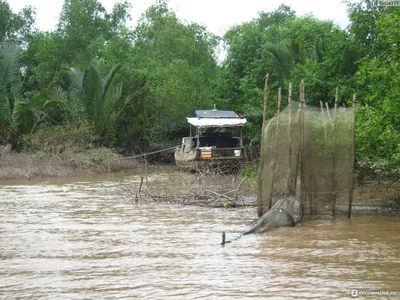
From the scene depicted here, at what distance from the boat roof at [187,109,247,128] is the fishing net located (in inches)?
440

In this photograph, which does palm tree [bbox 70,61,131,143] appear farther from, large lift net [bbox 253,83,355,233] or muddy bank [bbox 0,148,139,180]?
large lift net [bbox 253,83,355,233]

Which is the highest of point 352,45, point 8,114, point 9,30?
point 9,30

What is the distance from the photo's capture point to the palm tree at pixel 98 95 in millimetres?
27953

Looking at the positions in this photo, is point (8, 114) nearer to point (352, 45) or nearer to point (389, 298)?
point (352, 45)

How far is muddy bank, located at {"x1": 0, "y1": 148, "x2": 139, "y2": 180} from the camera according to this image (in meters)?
22.4

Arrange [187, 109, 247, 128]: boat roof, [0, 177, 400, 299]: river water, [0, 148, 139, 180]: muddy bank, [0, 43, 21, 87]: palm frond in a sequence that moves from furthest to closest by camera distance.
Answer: [0, 43, 21, 87]: palm frond, [187, 109, 247, 128]: boat roof, [0, 148, 139, 180]: muddy bank, [0, 177, 400, 299]: river water

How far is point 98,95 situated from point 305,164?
57.8ft

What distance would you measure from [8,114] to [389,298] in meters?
21.9

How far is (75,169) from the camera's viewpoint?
77.3 feet

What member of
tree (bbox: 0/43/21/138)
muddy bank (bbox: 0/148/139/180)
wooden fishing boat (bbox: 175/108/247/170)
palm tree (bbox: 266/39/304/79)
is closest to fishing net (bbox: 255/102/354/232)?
wooden fishing boat (bbox: 175/108/247/170)

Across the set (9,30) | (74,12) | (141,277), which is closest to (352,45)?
(141,277)

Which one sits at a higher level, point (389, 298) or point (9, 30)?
point (9, 30)

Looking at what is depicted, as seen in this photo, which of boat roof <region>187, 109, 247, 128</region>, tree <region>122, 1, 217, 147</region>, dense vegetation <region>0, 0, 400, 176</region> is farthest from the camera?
tree <region>122, 1, 217, 147</region>

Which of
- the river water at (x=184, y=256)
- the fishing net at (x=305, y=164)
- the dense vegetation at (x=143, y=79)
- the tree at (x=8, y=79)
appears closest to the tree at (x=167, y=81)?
the dense vegetation at (x=143, y=79)
